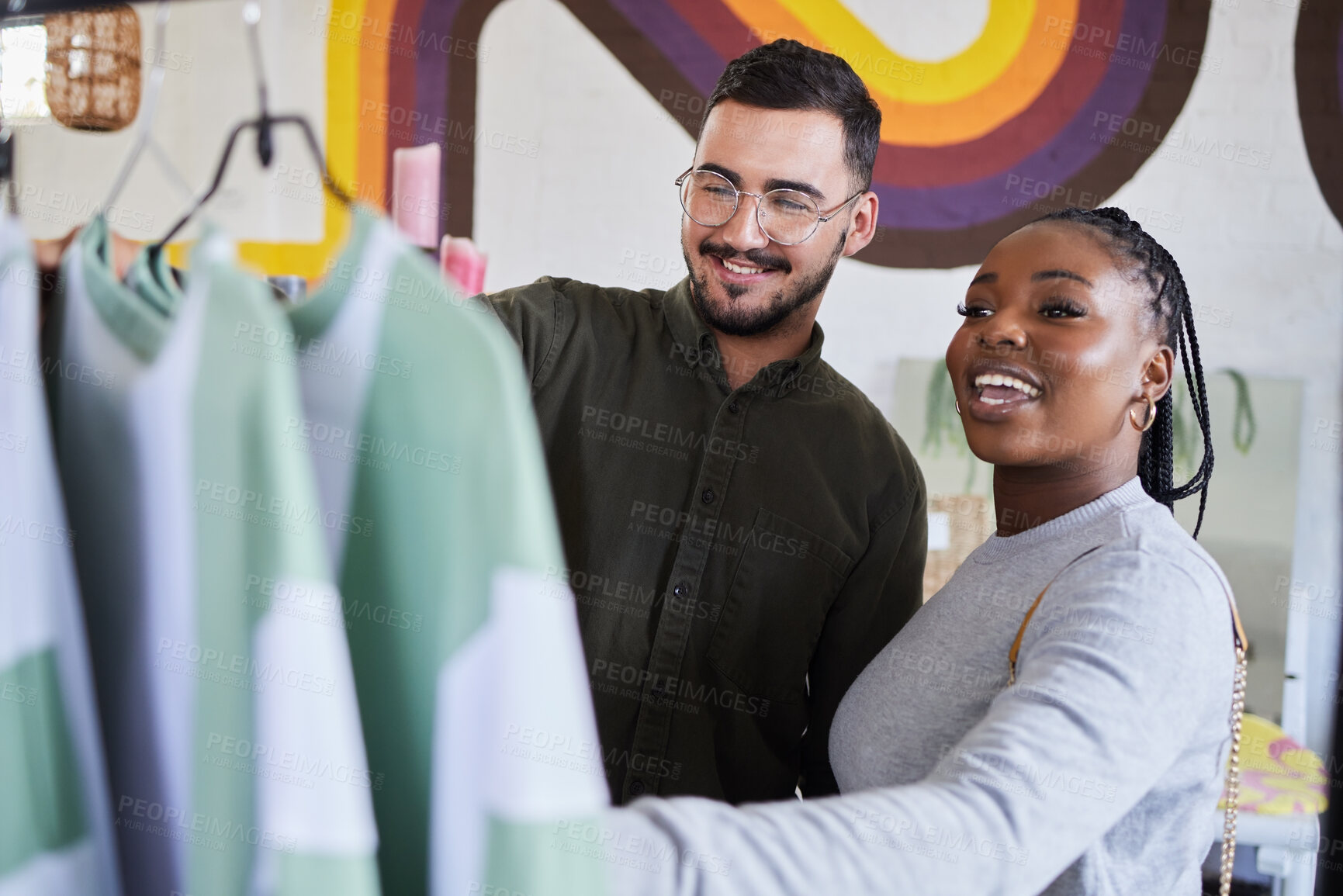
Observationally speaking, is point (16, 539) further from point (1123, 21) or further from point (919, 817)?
point (1123, 21)

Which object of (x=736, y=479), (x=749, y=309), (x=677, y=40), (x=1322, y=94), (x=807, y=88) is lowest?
(x=736, y=479)

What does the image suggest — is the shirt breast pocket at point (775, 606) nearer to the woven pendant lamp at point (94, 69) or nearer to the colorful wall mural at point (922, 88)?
the colorful wall mural at point (922, 88)

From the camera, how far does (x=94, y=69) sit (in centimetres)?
214

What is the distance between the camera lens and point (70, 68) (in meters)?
2.13

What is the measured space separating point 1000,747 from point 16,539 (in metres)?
0.56

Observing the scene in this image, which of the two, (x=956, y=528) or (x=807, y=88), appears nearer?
(x=807, y=88)

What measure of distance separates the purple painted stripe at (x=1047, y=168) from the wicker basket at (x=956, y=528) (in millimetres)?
768

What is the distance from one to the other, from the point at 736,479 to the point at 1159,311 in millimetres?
594

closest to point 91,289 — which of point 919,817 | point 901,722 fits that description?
point 919,817

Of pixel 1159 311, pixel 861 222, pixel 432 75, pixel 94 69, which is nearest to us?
pixel 1159 311

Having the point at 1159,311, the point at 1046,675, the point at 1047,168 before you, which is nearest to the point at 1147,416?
the point at 1159,311

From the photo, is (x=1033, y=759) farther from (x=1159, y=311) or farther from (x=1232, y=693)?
(x=1159, y=311)

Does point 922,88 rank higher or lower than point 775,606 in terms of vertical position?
higher

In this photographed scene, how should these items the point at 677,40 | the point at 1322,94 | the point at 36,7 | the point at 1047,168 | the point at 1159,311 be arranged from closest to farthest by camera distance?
the point at 36,7, the point at 1159,311, the point at 1322,94, the point at 1047,168, the point at 677,40
